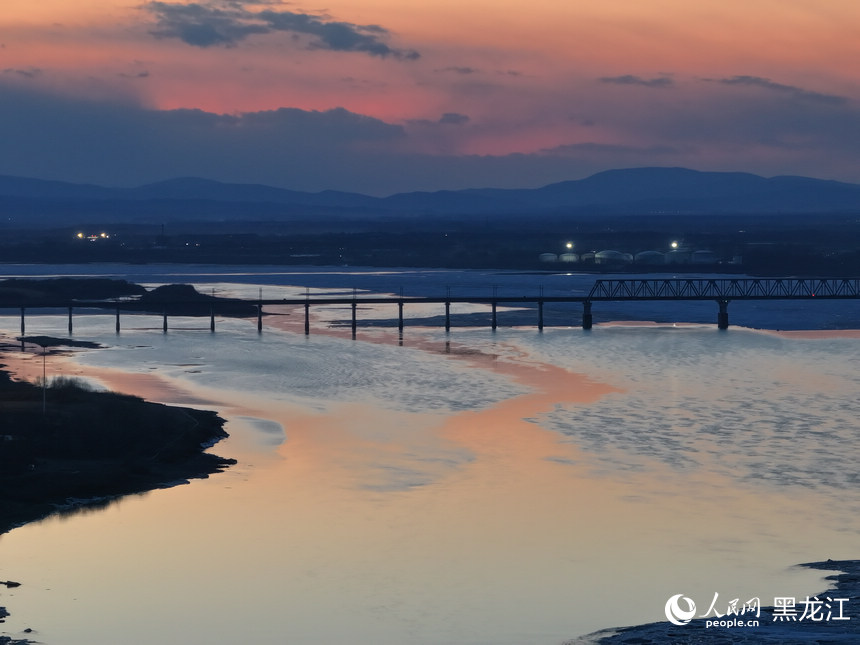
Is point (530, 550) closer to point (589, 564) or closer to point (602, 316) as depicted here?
point (589, 564)


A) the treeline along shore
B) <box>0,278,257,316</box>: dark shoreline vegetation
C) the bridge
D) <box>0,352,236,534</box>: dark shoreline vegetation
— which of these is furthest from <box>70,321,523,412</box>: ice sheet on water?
<box>0,278,257,316</box>: dark shoreline vegetation

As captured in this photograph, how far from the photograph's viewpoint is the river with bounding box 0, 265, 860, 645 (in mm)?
35406

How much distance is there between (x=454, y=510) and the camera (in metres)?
46.8

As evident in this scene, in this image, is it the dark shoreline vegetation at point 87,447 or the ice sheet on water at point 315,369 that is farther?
the ice sheet on water at point 315,369

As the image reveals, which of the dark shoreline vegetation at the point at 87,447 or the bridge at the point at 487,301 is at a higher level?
the bridge at the point at 487,301

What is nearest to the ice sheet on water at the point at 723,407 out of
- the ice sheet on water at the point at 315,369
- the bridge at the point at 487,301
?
the ice sheet on water at the point at 315,369

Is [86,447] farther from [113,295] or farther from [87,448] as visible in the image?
[113,295]

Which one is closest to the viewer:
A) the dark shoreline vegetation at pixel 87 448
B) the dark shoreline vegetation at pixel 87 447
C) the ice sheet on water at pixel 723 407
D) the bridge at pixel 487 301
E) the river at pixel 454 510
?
the river at pixel 454 510

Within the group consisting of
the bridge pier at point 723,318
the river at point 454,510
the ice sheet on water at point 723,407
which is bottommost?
the river at point 454,510

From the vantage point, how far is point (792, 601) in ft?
116

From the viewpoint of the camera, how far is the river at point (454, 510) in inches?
1394

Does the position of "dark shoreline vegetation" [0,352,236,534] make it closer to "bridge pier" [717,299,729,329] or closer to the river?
the river

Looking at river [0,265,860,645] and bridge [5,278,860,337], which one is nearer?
river [0,265,860,645]

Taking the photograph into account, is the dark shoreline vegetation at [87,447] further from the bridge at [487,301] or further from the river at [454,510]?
the bridge at [487,301]
